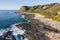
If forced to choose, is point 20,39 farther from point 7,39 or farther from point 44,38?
point 44,38

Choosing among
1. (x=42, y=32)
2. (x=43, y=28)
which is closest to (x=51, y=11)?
(x=43, y=28)

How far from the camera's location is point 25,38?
138 feet

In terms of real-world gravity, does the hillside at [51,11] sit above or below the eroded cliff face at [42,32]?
below

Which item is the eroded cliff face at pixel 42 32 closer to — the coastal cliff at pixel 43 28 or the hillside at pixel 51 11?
the coastal cliff at pixel 43 28

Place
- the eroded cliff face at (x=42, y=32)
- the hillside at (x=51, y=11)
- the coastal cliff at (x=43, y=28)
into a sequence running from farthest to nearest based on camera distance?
the hillside at (x=51, y=11) → the coastal cliff at (x=43, y=28) → the eroded cliff face at (x=42, y=32)

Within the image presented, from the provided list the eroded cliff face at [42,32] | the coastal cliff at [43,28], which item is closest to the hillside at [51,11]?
the coastal cliff at [43,28]

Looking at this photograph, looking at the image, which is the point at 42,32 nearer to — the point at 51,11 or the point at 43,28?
the point at 43,28

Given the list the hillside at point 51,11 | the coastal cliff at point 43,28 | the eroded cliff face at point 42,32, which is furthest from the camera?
the hillside at point 51,11

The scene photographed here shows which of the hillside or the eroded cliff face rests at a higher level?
the eroded cliff face

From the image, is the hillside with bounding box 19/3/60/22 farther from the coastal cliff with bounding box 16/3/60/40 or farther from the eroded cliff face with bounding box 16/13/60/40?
the eroded cliff face with bounding box 16/13/60/40

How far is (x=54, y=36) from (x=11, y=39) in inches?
472

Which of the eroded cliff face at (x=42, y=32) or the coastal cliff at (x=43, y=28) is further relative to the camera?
the coastal cliff at (x=43, y=28)

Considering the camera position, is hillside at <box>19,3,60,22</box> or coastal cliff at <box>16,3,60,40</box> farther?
hillside at <box>19,3,60,22</box>

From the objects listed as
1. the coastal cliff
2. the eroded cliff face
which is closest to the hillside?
the coastal cliff
